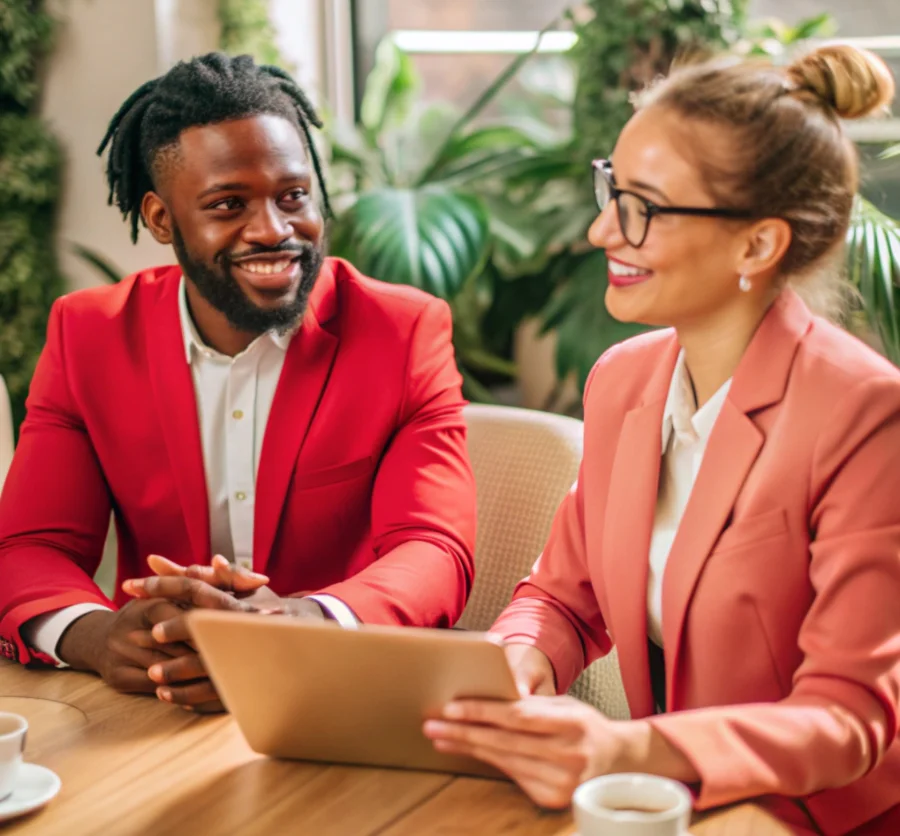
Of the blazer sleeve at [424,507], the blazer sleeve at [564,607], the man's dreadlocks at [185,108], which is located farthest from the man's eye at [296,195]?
the blazer sleeve at [564,607]

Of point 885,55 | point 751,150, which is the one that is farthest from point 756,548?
point 885,55

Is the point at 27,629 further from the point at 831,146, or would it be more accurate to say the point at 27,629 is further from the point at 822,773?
the point at 831,146

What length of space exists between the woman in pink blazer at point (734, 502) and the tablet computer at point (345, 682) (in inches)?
1.6

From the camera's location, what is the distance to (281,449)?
5.94ft

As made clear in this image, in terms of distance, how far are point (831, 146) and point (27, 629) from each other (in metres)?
1.14

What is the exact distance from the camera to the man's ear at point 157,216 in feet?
6.39

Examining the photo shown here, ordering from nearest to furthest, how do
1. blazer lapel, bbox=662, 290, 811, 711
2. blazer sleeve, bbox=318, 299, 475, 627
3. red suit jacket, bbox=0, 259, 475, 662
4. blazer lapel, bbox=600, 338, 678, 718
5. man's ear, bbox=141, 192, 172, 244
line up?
blazer lapel, bbox=662, 290, 811, 711 < blazer lapel, bbox=600, 338, 678, 718 < blazer sleeve, bbox=318, 299, 475, 627 < red suit jacket, bbox=0, 259, 475, 662 < man's ear, bbox=141, 192, 172, 244

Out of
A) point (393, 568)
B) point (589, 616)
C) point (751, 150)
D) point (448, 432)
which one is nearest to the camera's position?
point (751, 150)

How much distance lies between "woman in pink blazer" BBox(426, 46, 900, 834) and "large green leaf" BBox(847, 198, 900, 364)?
1.81 feet

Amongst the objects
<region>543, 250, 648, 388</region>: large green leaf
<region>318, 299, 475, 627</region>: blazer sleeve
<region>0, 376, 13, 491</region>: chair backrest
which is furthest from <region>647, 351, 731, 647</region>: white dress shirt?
<region>543, 250, 648, 388</region>: large green leaf

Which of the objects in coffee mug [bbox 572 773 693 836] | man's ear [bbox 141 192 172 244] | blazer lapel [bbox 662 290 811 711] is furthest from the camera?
man's ear [bbox 141 192 172 244]

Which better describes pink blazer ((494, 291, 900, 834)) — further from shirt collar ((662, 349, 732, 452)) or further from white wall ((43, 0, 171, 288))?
white wall ((43, 0, 171, 288))

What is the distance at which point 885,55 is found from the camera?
9.87ft

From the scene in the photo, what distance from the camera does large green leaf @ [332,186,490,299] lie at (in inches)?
108
